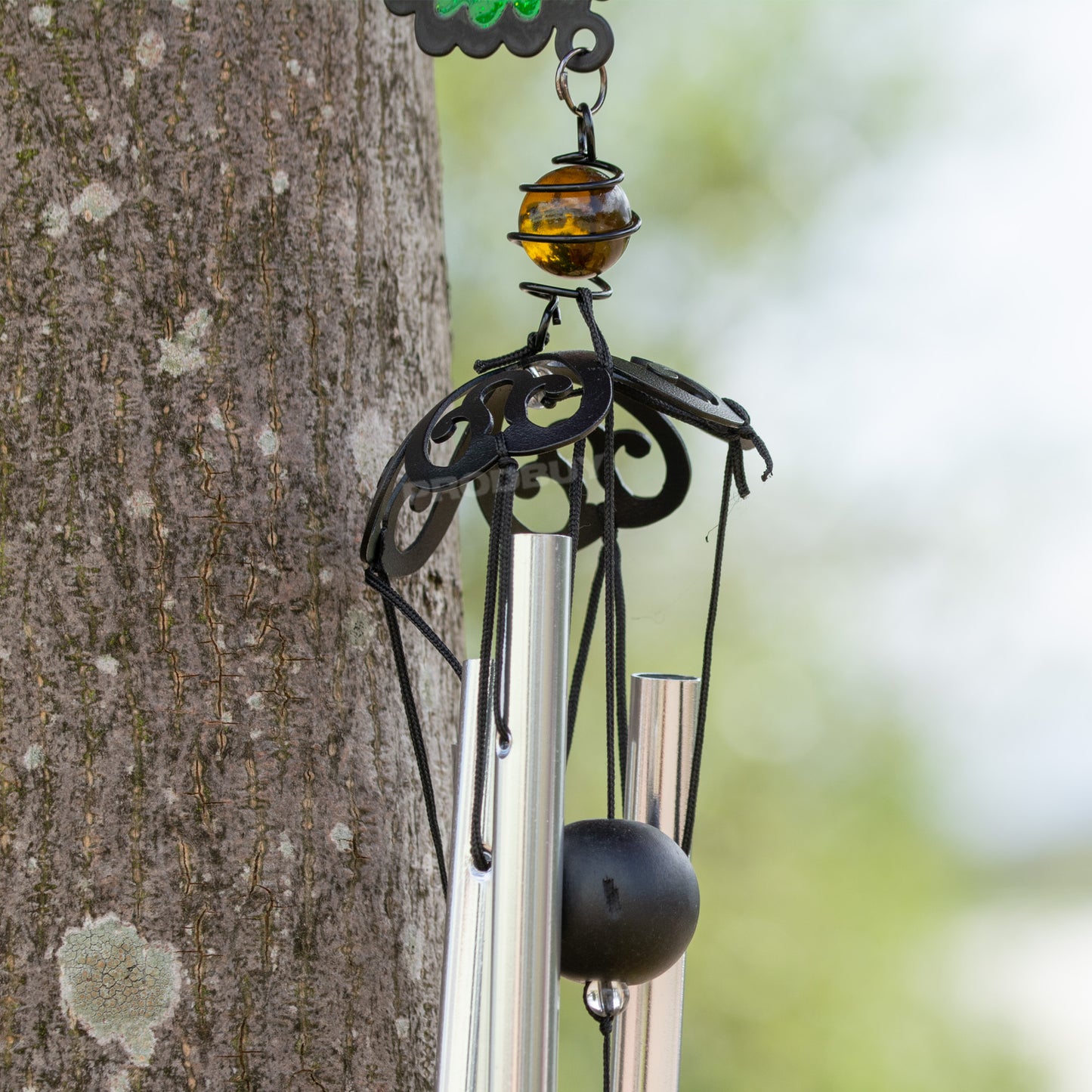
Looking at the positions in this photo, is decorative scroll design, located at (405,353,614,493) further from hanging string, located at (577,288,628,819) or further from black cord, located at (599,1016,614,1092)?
black cord, located at (599,1016,614,1092)

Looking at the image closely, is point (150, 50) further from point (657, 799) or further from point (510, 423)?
point (657, 799)

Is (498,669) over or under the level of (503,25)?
under

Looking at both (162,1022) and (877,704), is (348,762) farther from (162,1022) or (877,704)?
(877,704)

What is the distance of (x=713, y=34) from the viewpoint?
2.15 meters

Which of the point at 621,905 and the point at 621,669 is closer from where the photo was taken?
the point at 621,905

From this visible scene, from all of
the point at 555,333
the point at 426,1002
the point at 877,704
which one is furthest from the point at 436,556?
the point at 877,704

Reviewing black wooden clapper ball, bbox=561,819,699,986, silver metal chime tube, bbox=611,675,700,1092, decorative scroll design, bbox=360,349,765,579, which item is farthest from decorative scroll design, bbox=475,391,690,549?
black wooden clapper ball, bbox=561,819,699,986

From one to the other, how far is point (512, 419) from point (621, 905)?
0.20 m

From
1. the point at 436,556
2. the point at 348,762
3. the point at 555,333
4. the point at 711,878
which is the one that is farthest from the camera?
the point at 711,878

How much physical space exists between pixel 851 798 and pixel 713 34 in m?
1.44

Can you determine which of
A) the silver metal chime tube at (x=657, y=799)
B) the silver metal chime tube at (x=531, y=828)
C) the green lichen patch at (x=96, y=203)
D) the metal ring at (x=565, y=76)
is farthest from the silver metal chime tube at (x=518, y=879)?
the green lichen patch at (x=96, y=203)

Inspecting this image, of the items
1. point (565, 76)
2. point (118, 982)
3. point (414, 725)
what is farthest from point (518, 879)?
point (565, 76)

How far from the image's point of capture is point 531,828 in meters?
0.46

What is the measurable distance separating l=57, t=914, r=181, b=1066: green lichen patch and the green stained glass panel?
0.47 m
